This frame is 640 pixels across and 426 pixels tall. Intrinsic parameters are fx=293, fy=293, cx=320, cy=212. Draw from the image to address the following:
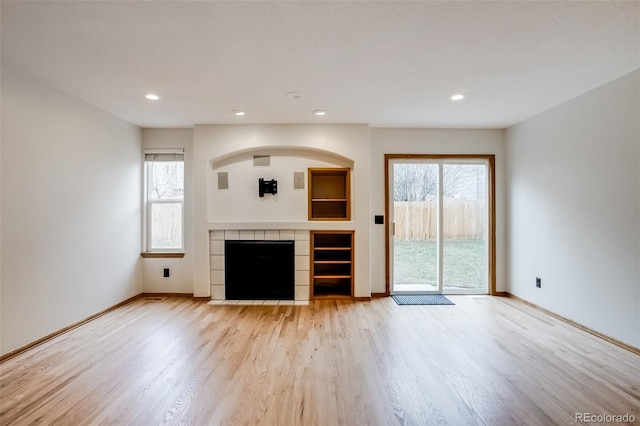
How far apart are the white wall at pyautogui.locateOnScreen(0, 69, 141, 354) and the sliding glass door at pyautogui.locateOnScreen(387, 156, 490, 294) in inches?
150

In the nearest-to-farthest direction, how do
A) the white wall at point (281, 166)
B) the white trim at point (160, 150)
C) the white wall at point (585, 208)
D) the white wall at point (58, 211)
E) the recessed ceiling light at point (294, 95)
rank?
the white wall at point (58, 211) → the white wall at point (585, 208) → the recessed ceiling light at point (294, 95) → the white wall at point (281, 166) → the white trim at point (160, 150)

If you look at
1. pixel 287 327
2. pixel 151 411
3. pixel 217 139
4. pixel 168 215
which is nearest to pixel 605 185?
pixel 287 327

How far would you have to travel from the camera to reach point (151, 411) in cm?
183

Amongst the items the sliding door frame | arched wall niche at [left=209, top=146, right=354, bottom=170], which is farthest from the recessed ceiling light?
the sliding door frame

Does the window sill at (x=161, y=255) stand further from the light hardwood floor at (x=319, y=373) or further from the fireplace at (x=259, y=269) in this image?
the light hardwood floor at (x=319, y=373)

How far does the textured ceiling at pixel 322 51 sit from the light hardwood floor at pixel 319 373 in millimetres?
2444

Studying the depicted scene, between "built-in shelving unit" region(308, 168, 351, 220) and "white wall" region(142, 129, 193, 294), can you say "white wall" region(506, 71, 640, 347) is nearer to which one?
"built-in shelving unit" region(308, 168, 351, 220)

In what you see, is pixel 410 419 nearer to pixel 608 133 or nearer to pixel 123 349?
pixel 123 349

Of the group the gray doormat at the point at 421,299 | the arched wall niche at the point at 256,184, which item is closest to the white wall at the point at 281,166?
the arched wall niche at the point at 256,184

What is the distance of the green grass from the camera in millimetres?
4465

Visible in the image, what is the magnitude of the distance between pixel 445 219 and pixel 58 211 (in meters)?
4.79

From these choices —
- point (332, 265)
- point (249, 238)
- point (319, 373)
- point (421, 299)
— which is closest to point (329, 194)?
point (332, 265)

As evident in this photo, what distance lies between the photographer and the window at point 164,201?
4414 millimetres

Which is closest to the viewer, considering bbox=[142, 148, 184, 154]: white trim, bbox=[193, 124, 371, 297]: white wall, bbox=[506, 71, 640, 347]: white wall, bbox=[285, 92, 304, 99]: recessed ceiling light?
bbox=[506, 71, 640, 347]: white wall
